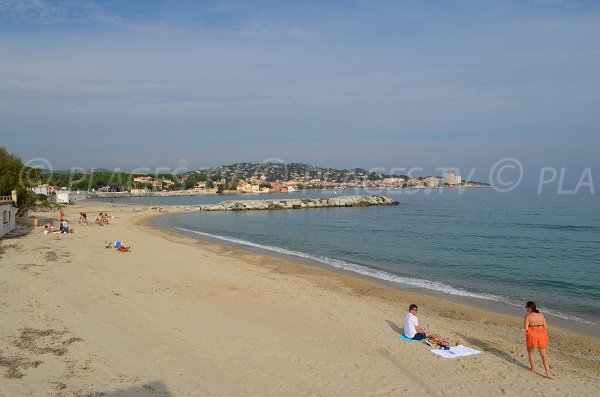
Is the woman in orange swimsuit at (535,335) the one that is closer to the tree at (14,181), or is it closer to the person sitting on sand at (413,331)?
the person sitting on sand at (413,331)

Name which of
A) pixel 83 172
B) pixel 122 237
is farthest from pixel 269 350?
pixel 83 172

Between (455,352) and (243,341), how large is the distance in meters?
4.11

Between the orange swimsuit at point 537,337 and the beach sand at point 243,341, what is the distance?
0.49m

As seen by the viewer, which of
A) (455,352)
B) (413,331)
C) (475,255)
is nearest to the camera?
(455,352)

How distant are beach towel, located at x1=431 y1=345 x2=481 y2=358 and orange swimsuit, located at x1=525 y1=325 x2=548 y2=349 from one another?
1.20 meters

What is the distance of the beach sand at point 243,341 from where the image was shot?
703 centimetres

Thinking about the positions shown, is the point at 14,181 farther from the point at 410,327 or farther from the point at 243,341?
the point at 410,327

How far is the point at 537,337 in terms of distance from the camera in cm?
800

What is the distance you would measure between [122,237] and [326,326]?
70.3ft

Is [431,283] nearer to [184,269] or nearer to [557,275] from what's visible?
[557,275]

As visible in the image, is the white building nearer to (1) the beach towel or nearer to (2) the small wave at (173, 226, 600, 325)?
(2) the small wave at (173, 226, 600, 325)

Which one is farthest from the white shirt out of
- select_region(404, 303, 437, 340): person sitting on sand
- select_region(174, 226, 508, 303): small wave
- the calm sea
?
select_region(174, 226, 508, 303): small wave

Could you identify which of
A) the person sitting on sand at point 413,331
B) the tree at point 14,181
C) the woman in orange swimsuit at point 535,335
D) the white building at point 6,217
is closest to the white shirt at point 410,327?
the person sitting on sand at point 413,331

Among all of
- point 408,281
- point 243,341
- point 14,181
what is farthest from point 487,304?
point 14,181
